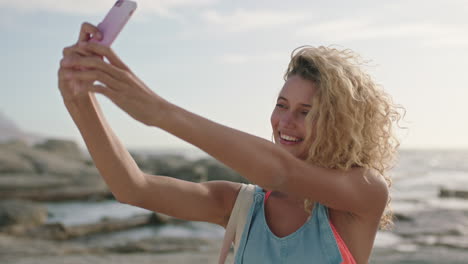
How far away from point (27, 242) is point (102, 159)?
8629 millimetres

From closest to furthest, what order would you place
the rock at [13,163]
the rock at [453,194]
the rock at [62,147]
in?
the rock at [453,194]
the rock at [13,163]
the rock at [62,147]

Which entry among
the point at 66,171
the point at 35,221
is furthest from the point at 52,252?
the point at 66,171

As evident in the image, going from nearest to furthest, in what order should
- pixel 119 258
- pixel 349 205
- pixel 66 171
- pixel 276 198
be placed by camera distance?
pixel 349 205, pixel 276 198, pixel 119 258, pixel 66 171

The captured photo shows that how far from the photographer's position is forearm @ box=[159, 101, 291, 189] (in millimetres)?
1522

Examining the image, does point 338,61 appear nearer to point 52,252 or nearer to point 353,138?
point 353,138

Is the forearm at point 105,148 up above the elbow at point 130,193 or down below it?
above

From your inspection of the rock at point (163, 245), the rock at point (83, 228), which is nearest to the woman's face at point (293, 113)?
the rock at point (163, 245)

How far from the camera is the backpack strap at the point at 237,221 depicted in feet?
7.72

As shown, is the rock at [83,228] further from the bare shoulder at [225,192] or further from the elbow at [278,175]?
the elbow at [278,175]

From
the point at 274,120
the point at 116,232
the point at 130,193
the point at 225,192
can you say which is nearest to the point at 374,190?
the point at 274,120

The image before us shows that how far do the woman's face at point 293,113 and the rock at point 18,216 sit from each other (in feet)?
31.5

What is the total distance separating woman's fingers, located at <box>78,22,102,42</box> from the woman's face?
1111 mm

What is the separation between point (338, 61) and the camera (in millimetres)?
2400

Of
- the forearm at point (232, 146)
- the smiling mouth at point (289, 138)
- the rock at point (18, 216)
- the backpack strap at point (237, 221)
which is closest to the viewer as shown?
the forearm at point (232, 146)
